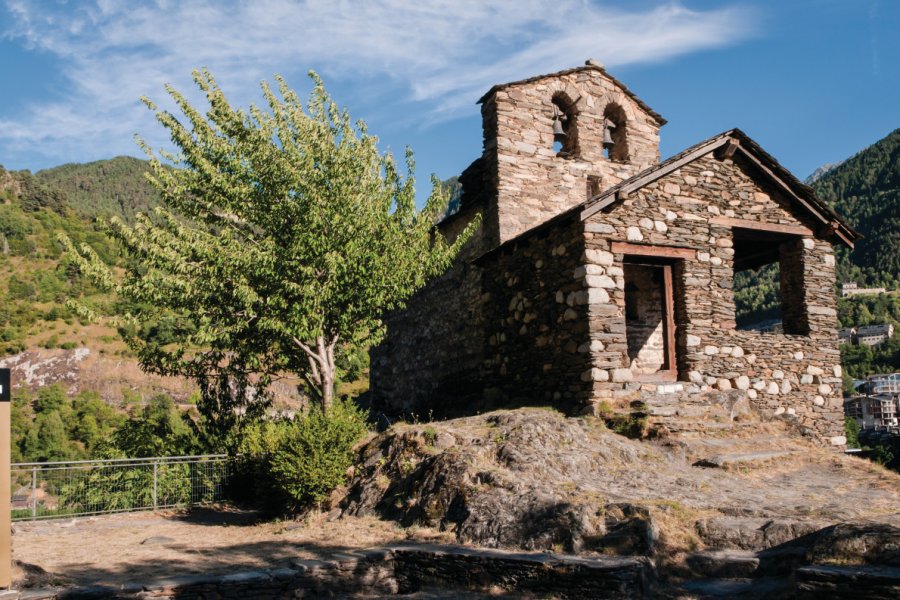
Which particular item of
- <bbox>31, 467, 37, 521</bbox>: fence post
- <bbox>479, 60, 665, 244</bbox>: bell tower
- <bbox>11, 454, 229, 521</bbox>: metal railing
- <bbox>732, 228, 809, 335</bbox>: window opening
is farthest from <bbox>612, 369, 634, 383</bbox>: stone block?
<bbox>31, 467, 37, 521</bbox>: fence post

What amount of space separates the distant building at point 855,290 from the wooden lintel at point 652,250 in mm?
99793

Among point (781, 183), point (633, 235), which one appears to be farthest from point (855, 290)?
point (633, 235)

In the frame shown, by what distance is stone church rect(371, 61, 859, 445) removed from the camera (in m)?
12.4

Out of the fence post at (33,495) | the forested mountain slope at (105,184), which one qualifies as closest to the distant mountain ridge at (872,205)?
the forested mountain slope at (105,184)

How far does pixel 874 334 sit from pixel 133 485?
10652cm

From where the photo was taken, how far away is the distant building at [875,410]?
75062 mm

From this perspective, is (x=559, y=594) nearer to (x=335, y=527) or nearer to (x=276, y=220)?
(x=335, y=527)

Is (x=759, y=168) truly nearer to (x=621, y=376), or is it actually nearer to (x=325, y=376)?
(x=621, y=376)

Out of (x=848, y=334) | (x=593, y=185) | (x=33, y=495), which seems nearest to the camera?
(x=33, y=495)

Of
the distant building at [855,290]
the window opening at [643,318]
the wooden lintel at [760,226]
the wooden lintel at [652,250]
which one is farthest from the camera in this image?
the distant building at [855,290]

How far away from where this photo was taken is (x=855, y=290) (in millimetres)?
101188

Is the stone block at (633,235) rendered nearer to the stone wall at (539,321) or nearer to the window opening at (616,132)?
the stone wall at (539,321)

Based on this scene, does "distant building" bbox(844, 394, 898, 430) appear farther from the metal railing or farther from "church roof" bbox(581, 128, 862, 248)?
the metal railing

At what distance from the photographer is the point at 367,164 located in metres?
15.1
